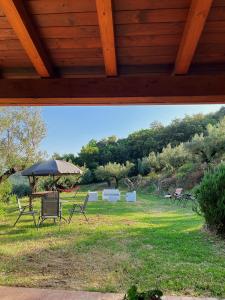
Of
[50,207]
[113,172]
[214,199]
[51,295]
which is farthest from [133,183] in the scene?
[51,295]

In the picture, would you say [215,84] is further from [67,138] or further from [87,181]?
[67,138]

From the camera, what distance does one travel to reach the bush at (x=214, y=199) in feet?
20.5

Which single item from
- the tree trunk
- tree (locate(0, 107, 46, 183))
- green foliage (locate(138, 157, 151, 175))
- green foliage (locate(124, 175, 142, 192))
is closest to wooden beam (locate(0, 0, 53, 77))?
the tree trunk

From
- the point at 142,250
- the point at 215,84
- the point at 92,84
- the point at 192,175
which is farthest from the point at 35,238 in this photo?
A: the point at 192,175

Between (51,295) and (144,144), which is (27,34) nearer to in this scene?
(51,295)

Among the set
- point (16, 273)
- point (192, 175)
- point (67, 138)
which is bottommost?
point (16, 273)

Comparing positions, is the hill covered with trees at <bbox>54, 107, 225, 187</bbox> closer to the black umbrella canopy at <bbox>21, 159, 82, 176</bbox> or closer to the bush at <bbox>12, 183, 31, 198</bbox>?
the bush at <bbox>12, 183, 31, 198</bbox>

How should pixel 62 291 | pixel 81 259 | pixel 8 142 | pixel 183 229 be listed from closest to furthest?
pixel 62 291, pixel 81 259, pixel 183 229, pixel 8 142

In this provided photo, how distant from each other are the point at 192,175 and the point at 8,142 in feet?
38.5

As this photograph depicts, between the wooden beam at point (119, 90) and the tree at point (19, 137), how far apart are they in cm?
911

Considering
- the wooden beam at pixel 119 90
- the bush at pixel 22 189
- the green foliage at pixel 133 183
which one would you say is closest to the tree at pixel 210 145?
the green foliage at pixel 133 183

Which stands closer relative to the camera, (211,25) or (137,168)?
(211,25)

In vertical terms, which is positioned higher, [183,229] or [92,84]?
[92,84]

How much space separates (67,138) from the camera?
30.1 m
